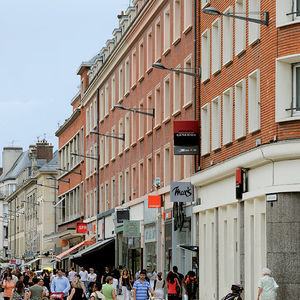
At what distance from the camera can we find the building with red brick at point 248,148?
30562mm

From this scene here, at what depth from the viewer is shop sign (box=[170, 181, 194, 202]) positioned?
43562 mm

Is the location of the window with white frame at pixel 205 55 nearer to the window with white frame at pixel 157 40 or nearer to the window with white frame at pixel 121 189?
the window with white frame at pixel 157 40

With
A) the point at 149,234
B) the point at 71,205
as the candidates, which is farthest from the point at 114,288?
the point at 71,205

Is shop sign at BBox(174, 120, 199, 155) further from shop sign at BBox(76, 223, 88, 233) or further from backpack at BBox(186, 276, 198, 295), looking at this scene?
shop sign at BBox(76, 223, 88, 233)

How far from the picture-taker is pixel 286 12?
30812 millimetres

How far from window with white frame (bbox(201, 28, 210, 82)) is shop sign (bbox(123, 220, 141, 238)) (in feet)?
50.8

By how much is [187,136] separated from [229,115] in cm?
462

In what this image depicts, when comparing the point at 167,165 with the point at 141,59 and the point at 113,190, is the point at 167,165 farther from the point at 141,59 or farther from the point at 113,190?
the point at 113,190

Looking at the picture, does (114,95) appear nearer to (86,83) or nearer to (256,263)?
(86,83)

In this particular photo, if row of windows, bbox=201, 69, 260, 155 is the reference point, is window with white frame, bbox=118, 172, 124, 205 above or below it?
below

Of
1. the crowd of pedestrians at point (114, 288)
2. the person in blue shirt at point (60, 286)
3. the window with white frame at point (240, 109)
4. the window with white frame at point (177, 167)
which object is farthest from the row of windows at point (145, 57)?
the person in blue shirt at point (60, 286)

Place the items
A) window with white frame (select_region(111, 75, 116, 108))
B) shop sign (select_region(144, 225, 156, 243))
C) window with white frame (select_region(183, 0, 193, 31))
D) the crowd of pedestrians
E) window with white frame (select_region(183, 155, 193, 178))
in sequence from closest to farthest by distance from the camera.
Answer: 1. the crowd of pedestrians
2. window with white frame (select_region(183, 155, 193, 178))
3. window with white frame (select_region(183, 0, 193, 31))
4. shop sign (select_region(144, 225, 156, 243))
5. window with white frame (select_region(111, 75, 116, 108))

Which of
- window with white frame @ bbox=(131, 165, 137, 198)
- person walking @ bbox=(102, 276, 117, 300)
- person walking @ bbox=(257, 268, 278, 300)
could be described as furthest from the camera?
window with white frame @ bbox=(131, 165, 137, 198)

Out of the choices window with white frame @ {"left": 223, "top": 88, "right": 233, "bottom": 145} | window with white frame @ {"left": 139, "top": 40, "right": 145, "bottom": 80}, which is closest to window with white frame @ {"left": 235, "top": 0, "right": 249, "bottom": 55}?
window with white frame @ {"left": 223, "top": 88, "right": 233, "bottom": 145}
